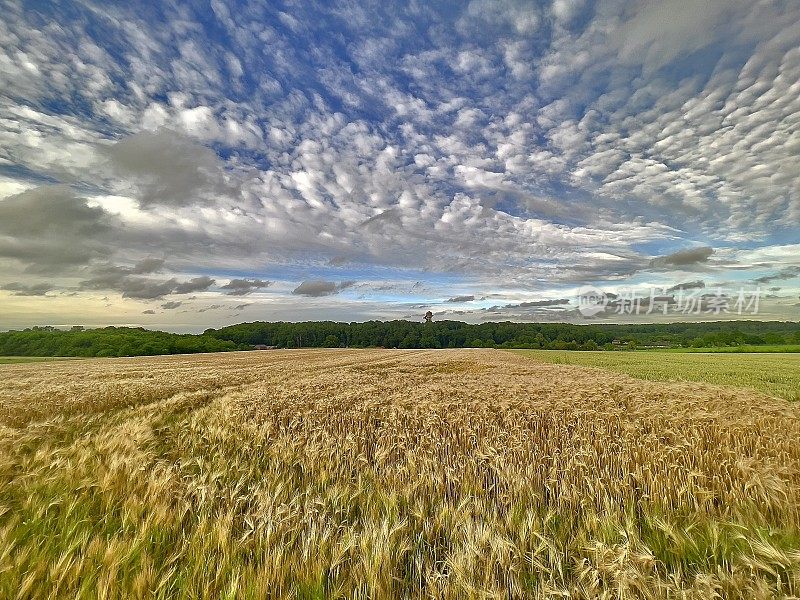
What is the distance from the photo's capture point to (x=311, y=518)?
343 centimetres

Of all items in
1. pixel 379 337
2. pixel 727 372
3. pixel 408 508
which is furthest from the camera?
pixel 379 337

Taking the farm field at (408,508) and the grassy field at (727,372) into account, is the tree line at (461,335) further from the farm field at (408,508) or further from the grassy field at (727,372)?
the farm field at (408,508)

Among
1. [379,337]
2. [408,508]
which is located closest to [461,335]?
[379,337]

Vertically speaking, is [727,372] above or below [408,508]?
below

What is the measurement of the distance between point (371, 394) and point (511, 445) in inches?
249

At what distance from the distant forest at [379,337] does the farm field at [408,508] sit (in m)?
90.4

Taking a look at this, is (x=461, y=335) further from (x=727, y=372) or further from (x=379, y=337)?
(x=727, y=372)

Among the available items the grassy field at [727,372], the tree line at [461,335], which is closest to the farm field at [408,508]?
the grassy field at [727,372]

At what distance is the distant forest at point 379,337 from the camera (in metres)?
85.4

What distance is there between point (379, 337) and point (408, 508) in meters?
119

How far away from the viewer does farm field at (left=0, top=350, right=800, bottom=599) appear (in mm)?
2570

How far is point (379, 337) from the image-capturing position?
122625mm

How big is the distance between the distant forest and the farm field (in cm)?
9035

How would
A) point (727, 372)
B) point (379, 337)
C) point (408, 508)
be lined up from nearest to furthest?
point (408, 508) < point (727, 372) < point (379, 337)
